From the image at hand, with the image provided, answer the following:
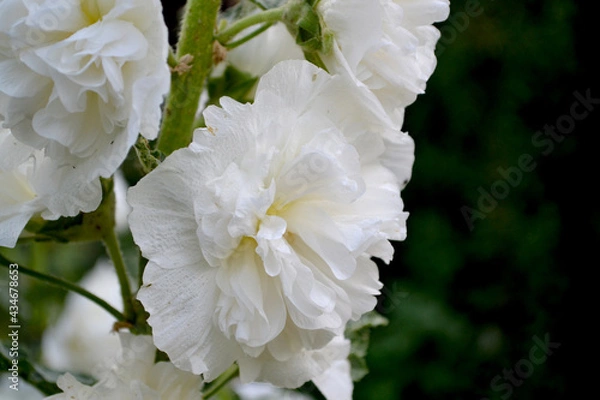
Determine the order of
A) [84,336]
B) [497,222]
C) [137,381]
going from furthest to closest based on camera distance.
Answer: [497,222]
[84,336]
[137,381]

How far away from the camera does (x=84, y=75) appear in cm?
58

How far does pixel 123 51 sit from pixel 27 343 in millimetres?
883

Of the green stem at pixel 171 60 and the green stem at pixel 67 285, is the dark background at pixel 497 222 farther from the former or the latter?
the green stem at pixel 171 60

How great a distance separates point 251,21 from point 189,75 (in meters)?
0.07

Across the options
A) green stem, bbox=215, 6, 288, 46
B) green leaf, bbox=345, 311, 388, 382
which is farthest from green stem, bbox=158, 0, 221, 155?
green leaf, bbox=345, 311, 388, 382

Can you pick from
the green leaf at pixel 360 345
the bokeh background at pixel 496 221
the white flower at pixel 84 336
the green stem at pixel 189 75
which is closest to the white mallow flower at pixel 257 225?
the green stem at pixel 189 75

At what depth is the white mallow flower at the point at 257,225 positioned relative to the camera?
62cm

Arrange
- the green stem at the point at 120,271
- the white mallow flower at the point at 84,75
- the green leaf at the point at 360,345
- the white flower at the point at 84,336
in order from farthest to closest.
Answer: the white flower at the point at 84,336 < the green leaf at the point at 360,345 < the green stem at the point at 120,271 < the white mallow flower at the point at 84,75

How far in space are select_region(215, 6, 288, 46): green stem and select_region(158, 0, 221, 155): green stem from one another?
0.01 metres

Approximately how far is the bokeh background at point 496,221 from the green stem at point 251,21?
1.34 meters

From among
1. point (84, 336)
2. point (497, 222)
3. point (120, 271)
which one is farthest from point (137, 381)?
point (497, 222)

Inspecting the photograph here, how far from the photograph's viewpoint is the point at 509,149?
2.47 metres

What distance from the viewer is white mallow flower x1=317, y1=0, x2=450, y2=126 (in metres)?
0.65

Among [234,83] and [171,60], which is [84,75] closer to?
[171,60]
